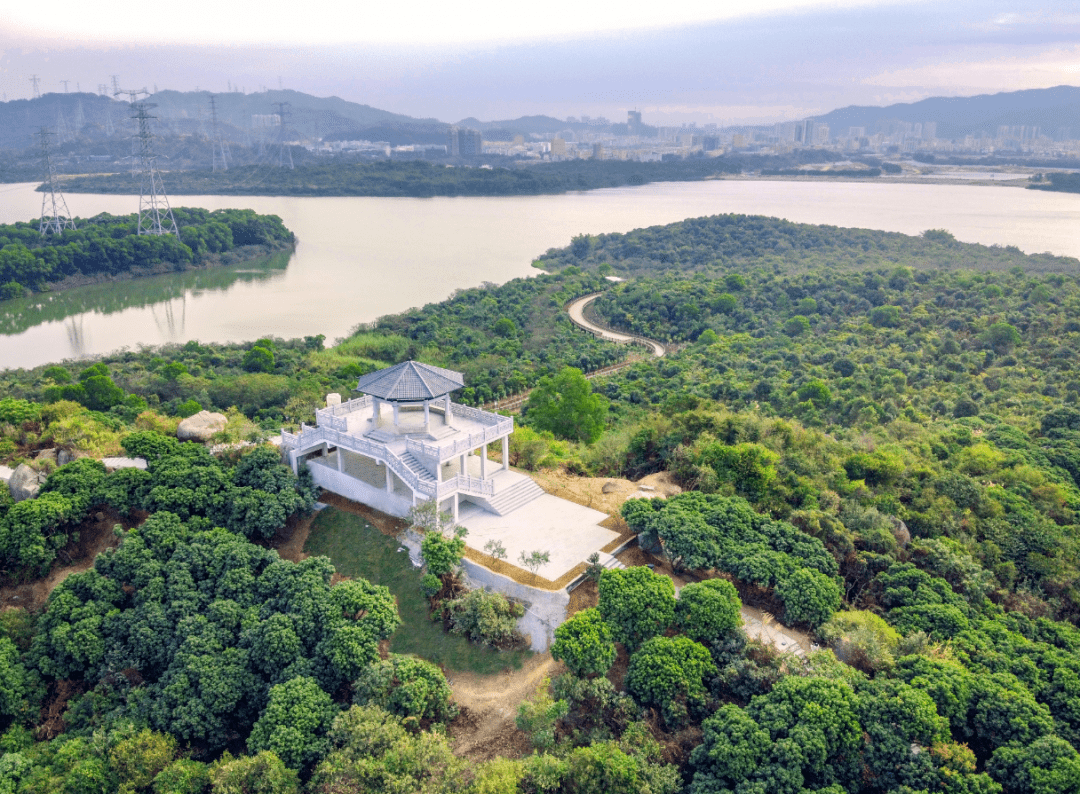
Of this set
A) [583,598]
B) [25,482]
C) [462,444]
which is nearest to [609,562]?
[583,598]

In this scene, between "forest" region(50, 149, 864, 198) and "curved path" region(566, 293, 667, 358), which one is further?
"forest" region(50, 149, 864, 198)

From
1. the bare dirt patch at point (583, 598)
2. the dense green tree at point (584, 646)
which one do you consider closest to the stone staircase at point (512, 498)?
the bare dirt patch at point (583, 598)

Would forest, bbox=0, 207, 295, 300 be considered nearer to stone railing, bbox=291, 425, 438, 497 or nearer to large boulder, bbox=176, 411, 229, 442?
large boulder, bbox=176, 411, 229, 442

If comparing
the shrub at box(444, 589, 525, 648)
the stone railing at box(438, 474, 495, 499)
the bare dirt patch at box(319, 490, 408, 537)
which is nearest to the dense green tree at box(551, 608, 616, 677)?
the shrub at box(444, 589, 525, 648)

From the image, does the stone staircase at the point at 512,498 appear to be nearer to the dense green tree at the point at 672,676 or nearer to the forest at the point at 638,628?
the forest at the point at 638,628

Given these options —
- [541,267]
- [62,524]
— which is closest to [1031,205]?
[541,267]

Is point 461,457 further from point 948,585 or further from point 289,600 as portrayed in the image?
point 948,585

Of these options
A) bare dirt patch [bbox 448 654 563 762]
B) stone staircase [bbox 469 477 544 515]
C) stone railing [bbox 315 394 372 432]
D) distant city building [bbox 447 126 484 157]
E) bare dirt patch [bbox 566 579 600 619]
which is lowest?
bare dirt patch [bbox 448 654 563 762]
